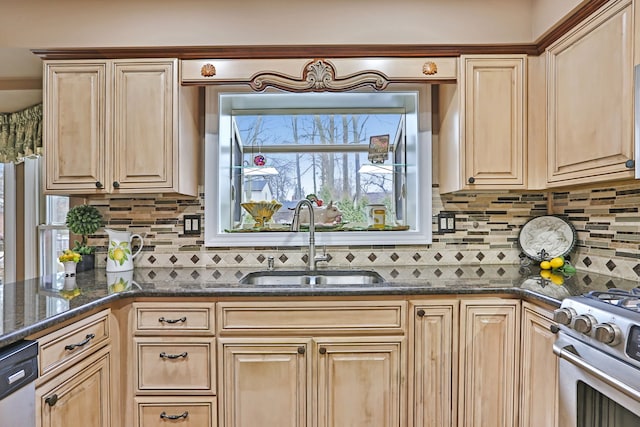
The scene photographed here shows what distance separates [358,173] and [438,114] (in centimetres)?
61

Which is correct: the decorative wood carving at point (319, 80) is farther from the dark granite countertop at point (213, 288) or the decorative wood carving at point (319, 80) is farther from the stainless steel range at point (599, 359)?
the stainless steel range at point (599, 359)

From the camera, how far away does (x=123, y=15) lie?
2105 mm

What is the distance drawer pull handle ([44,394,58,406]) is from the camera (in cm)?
133

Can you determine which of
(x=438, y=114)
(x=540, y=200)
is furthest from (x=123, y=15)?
(x=540, y=200)

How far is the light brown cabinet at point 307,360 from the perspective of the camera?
1786 millimetres

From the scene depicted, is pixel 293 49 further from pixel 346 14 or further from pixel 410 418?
pixel 410 418

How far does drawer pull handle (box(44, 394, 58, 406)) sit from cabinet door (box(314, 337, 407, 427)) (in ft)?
3.23

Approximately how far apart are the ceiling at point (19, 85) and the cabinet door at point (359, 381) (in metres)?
2.28

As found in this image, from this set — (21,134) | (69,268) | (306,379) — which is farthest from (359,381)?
(21,134)

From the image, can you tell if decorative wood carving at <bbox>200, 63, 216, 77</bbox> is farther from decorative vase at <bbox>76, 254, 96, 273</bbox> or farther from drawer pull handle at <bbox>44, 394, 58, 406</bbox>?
drawer pull handle at <bbox>44, 394, 58, 406</bbox>

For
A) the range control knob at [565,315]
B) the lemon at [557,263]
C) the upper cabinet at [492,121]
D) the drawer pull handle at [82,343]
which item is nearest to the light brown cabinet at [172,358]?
the drawer pull handle at [82,343]

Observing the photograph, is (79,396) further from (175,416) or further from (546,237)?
(546,237)

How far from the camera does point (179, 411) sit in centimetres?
180

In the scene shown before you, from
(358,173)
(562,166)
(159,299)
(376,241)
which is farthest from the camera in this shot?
(358,173)
